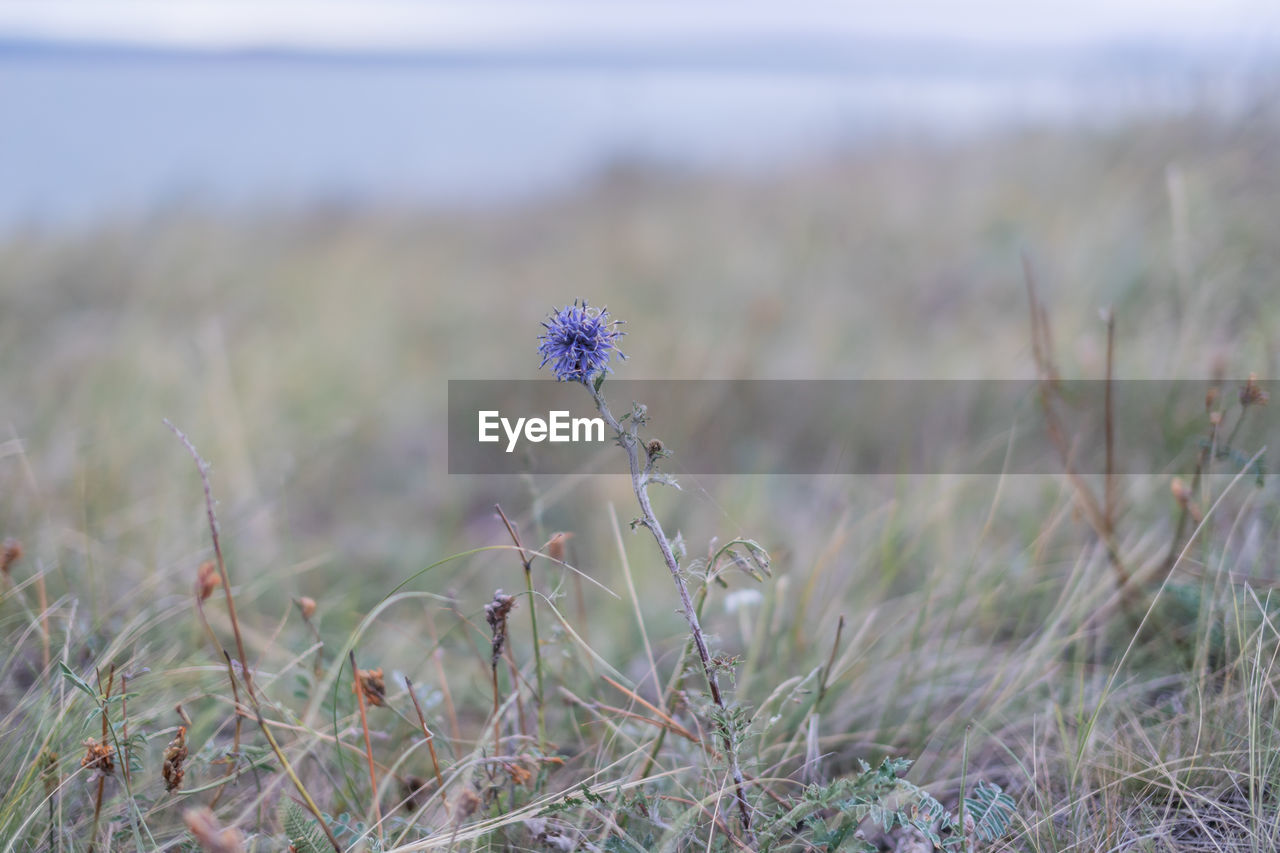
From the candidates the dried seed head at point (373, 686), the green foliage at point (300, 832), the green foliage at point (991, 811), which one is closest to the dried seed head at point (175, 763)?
the green foliage at point (300, 832)

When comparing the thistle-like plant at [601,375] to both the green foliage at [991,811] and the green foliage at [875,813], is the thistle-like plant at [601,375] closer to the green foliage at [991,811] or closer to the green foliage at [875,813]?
the green foliage at [875,813]

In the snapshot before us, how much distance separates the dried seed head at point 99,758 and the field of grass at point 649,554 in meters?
0.01

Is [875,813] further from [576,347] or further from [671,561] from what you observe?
[576,347]

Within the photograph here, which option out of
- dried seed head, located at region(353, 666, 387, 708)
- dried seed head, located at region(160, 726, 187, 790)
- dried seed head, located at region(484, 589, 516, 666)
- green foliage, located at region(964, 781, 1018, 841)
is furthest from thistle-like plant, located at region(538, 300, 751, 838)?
dried seed head, located at region(160, 726, 187, 790)

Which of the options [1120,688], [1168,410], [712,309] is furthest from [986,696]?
[712,309]

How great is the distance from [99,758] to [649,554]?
5.87 ft

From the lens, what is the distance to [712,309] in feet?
14.9

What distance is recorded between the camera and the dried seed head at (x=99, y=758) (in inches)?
53.3

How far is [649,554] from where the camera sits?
2.92 meters

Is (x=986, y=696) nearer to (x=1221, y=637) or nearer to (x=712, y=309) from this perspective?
(x=1221, y=637)

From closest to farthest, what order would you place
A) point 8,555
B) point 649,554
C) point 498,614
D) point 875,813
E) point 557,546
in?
point 875,813, point 498,614, point 557,546, point 8,555, point 649,554

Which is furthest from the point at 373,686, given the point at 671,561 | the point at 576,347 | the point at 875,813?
the point at 875,813

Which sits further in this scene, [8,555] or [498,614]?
[8,555]

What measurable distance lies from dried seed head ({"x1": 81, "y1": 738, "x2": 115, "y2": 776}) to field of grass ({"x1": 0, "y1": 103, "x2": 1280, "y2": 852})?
0.01m
